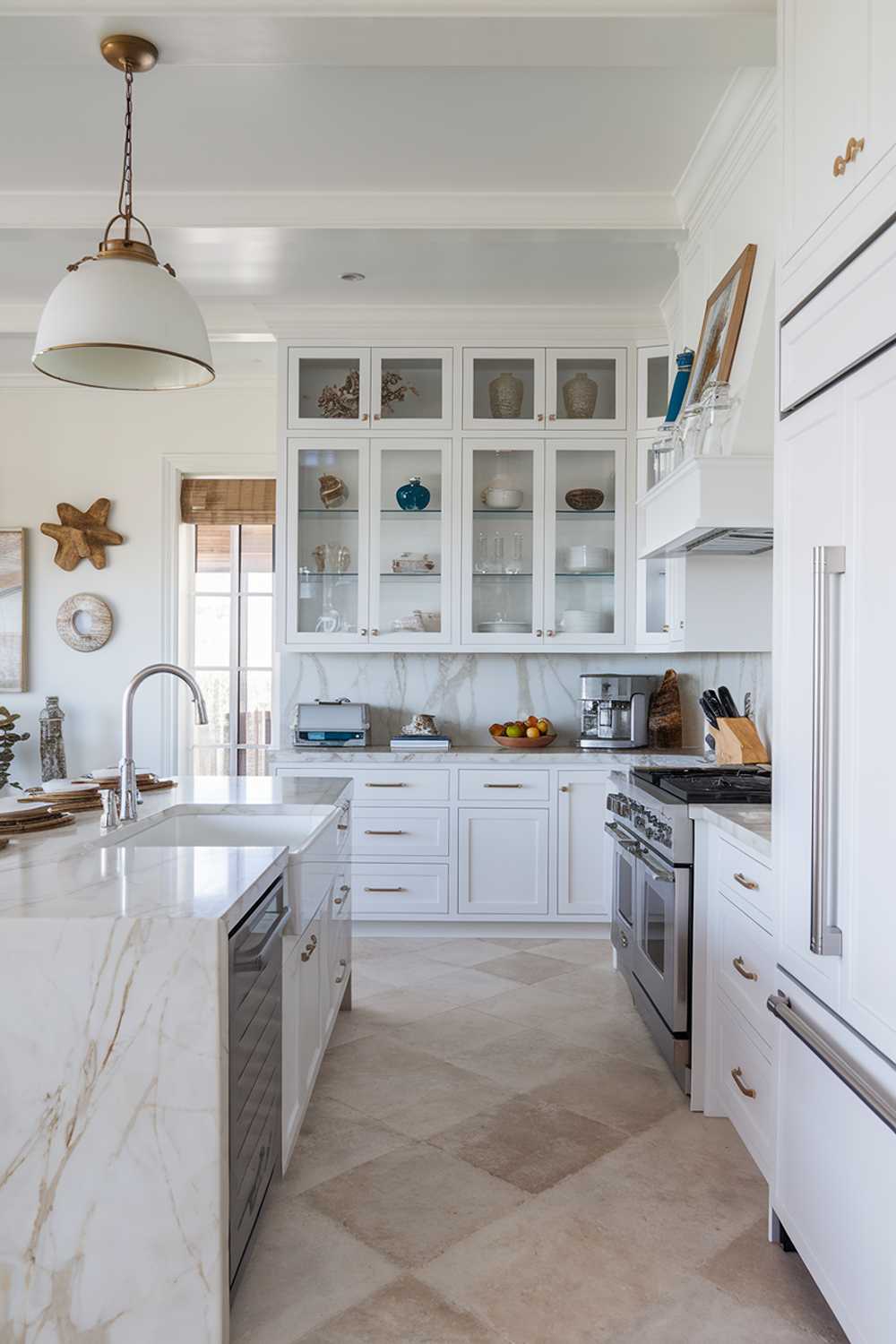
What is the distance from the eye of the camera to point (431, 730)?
16.4ft

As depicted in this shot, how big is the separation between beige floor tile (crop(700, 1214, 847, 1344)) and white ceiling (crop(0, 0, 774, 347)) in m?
2.83

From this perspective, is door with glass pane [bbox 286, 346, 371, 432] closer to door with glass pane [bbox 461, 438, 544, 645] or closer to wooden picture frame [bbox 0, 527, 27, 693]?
door with glass pane [bbox 461, 438, 544, 645]

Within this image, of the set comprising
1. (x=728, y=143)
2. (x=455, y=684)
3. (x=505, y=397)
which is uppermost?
(x=728, y=143)

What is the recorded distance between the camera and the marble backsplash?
528 centimetres

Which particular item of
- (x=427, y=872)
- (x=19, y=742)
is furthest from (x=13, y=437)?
(x=427, y=872)

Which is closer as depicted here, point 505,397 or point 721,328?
point 721,328

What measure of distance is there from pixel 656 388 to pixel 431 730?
1.92 m

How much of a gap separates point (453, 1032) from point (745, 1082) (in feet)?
3.91

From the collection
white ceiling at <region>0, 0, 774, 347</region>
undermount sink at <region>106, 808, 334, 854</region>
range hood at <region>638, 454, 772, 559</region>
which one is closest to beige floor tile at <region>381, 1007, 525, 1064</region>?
undermount sink at <region>106, 808, 334, 854</region>

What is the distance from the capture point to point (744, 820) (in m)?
2.71

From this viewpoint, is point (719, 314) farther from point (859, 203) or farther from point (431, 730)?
point (431, 730)

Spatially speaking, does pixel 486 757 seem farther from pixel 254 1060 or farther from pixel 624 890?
pixel 254 1060

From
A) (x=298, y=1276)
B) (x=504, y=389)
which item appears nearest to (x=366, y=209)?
(x=504, y=389)

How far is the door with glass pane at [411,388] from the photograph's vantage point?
486 cm
